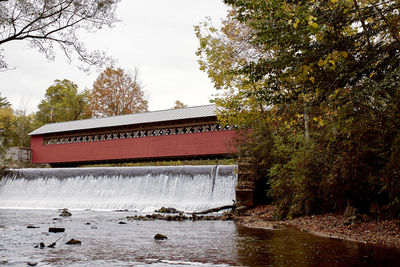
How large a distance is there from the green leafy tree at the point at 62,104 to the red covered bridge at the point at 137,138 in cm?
1258

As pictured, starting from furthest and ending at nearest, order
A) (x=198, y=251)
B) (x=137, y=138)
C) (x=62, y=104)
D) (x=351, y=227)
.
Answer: (x=62, y=104)
(x=137, y=138)
(x=351, y=227)
(x=198, y=251)

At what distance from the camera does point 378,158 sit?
5.60m

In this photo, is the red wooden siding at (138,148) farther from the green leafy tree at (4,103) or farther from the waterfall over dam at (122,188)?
the green leafy tree at (4,103)

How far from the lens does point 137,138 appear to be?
1972 cm

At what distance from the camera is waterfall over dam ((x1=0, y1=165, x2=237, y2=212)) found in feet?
41.3

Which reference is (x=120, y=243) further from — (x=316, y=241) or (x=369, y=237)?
(x=369, y=237)

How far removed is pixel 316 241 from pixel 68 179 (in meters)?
13.4

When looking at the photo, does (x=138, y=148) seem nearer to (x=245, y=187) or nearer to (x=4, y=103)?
(x=245, y=187)

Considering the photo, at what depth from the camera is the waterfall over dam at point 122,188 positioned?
12.6 metres

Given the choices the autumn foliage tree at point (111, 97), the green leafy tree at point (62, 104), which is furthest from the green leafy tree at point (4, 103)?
the autumn foliage tree at point (111, 97)

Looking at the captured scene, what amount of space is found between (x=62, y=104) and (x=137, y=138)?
2290 cm

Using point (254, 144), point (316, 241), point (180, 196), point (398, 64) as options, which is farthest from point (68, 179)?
point (398, 64)

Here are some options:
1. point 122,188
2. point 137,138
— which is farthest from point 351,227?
point 137,138

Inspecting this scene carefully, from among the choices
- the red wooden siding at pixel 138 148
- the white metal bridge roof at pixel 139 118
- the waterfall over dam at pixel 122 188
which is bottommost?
the waterfall over dam at pixel 122 188
